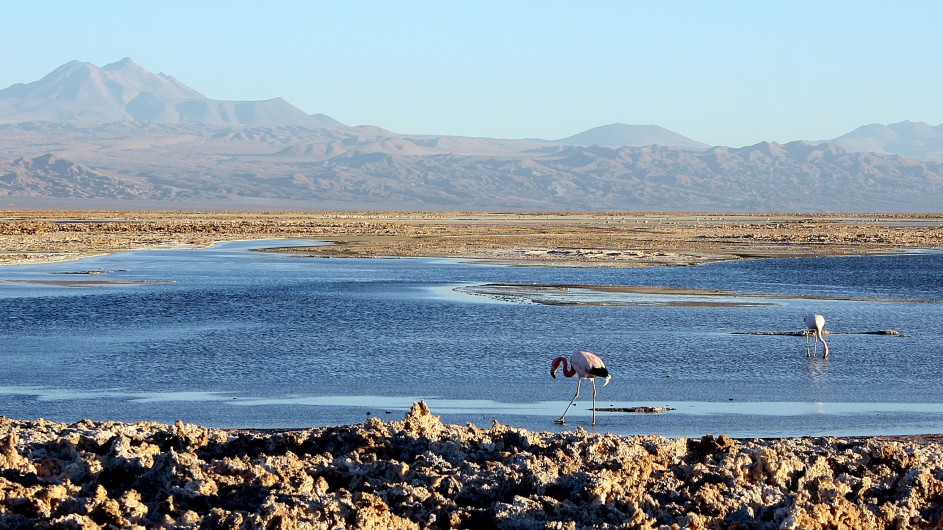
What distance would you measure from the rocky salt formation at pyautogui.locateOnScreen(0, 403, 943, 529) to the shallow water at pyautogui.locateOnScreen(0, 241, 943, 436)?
3471mm

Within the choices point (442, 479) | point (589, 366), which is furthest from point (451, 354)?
point (442, 479)

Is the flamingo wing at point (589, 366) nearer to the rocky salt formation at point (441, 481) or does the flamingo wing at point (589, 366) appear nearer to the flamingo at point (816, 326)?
the rocky salt formation at point (441, 481)

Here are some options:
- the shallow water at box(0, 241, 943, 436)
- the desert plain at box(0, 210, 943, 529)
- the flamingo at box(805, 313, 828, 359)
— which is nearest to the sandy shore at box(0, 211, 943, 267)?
the shallow water at box(0, 241, 943, 436)

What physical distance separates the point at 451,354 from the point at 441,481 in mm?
10407

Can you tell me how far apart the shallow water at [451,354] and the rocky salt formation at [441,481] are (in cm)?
347

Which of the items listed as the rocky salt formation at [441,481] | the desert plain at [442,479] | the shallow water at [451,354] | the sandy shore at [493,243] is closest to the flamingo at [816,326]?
the shallow water at [451,354]

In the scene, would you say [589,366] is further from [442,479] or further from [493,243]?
Result: [493,243]

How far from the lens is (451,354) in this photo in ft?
60.9

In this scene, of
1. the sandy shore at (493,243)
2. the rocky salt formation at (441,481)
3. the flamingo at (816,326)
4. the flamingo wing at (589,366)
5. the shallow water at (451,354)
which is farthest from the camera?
the sandy shore at (493,243)

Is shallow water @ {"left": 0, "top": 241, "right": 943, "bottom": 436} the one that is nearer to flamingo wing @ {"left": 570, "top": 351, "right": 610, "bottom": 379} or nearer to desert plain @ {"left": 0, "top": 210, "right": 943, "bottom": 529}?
flamingo wing @ {"left": 570, "top": 351, "right": 610, "bottom": 379}

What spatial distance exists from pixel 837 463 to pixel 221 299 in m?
20.5

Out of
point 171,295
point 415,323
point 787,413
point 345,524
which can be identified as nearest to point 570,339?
point 415,323

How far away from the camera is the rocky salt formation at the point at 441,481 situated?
7.65 m

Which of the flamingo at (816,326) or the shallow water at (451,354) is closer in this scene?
the shallow water at (451,354)
